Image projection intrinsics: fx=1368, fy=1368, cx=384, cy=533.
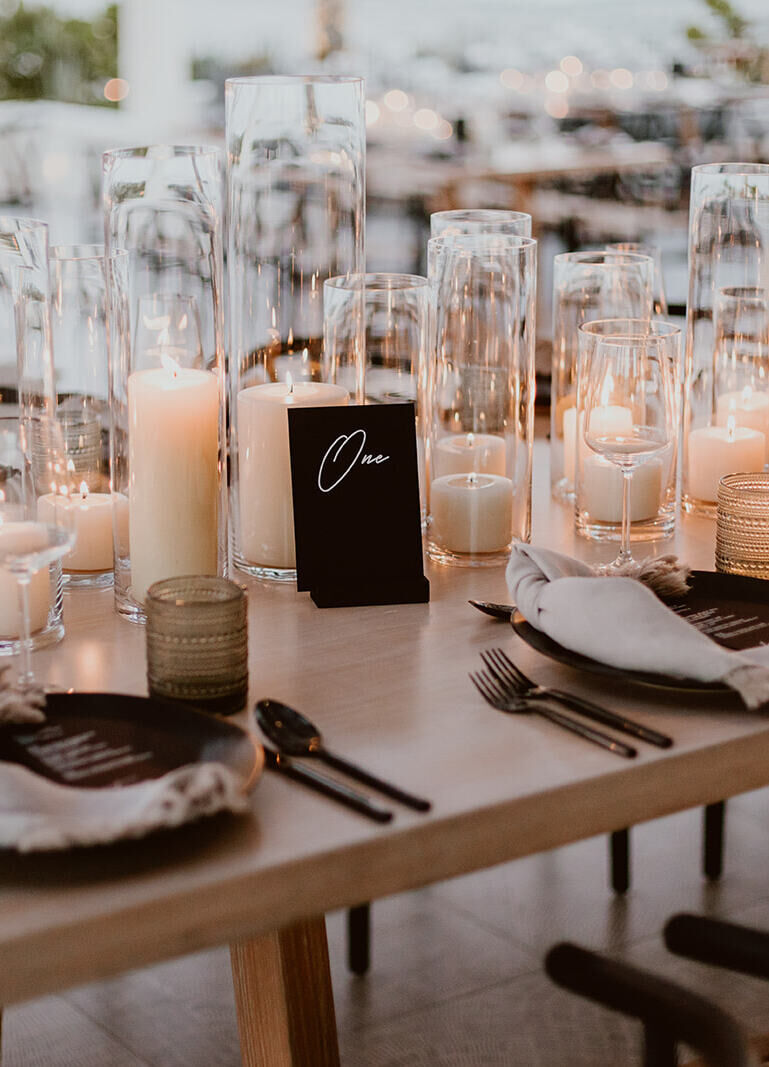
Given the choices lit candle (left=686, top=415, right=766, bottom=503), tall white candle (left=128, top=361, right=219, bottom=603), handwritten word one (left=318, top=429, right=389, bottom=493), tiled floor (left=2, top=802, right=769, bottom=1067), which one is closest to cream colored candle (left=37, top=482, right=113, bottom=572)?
tall white candle (left=128, top=361, right=219, bottom=603)

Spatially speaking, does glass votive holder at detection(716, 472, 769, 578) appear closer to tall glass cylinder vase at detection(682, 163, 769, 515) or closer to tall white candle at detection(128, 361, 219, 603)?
tall glass cylinder vase at detection(682, 163, 769, 515)

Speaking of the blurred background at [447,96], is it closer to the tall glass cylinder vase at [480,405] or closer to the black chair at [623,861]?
the black chair at [623,861]

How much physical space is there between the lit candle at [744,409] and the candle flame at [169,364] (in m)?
0.72

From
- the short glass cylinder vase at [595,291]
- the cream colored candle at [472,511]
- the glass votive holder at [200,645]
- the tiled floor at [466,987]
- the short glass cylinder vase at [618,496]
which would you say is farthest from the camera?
the tiled floor at [466,987]

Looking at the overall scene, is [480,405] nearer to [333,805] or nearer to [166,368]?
[166,368]

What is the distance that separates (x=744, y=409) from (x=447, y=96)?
24.8 feet

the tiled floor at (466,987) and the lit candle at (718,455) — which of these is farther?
the tiled floor at (466,987)

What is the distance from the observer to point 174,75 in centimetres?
733

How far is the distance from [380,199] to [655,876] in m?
4.82

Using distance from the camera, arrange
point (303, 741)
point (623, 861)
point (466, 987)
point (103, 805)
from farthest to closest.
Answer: point (623, 861)
point (466, 987)
point (303, 741)
point (103, 805)

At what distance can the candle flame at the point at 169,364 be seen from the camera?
3.92 ft

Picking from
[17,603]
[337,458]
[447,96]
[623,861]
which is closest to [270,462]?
[337,458]

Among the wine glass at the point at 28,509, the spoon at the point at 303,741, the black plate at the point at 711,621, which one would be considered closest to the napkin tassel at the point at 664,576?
the black plate at the point at 711,621

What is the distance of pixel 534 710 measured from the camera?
101 cm
